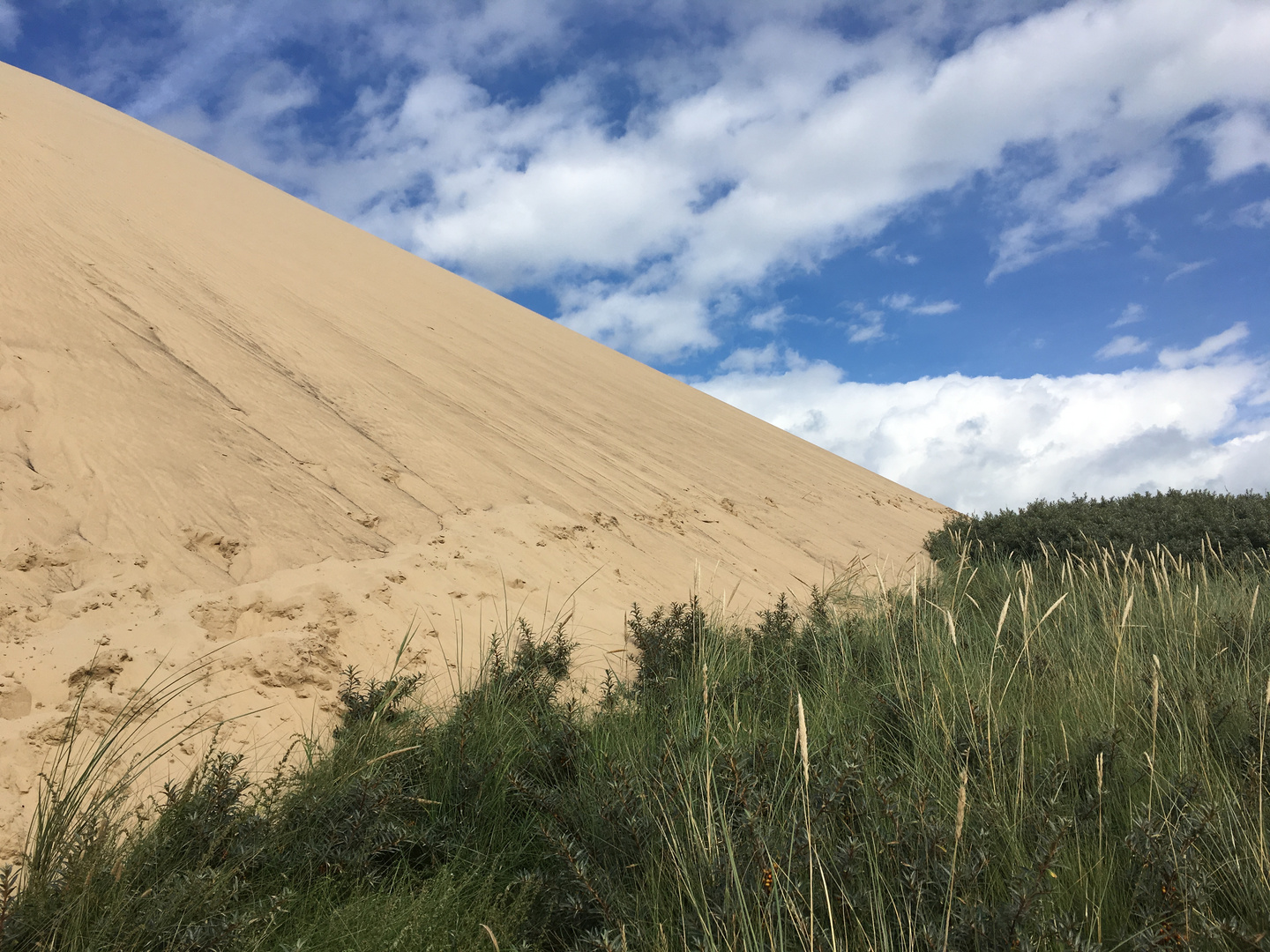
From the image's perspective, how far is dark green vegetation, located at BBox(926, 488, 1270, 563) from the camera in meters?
7.14

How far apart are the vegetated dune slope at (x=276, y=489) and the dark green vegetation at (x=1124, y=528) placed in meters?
0.99

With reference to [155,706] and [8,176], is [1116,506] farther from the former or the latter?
[8,176]

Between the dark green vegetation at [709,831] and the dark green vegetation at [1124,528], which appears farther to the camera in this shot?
the dark green vegetation at [1124,528]

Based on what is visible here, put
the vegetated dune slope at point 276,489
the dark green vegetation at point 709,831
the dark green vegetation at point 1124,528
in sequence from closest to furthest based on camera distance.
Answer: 1. the dark green vegetation at point 709,831
2. the vegetated dune slope at point 276,489
3. the dark green vegetation at point 1124,528

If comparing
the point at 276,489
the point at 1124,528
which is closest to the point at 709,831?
the point at 276,489

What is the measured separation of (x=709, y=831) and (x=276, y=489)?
3.74 meters

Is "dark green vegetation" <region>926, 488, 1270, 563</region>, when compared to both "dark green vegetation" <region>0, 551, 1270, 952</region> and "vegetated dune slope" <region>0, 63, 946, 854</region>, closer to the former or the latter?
"vegetated dune slope" <region>0, 63, 946, 854</region>

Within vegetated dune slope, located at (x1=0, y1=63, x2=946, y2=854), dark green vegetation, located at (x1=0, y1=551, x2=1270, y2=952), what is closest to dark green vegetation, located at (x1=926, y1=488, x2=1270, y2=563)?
vegetated dune slope, located at (x1=0, y1=63, x2=946, y2=854)

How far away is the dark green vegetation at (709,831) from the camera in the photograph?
175 cm

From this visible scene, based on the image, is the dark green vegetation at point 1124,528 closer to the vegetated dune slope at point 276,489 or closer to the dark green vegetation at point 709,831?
the vegetated dune slope at point 276,489

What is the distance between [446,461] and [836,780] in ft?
14.4

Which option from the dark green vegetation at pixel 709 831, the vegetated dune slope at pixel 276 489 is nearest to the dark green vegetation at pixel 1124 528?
the vegetated dune slope at pixel 276 489

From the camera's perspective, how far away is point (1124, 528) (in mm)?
7664

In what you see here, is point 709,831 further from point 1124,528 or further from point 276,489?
point 1124,528
